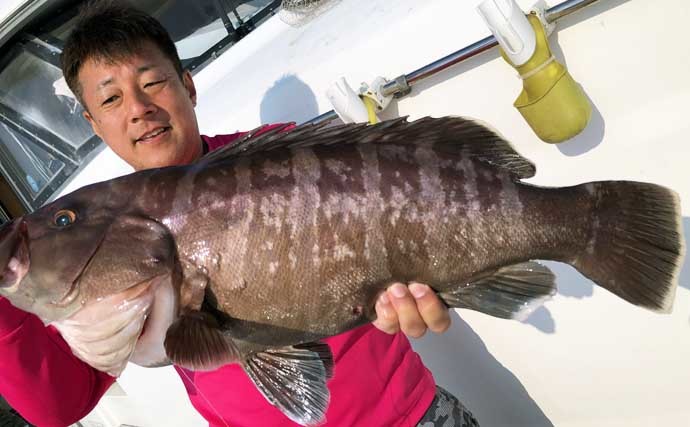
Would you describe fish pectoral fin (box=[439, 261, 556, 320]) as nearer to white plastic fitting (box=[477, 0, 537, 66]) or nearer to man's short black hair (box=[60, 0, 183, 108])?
white plastic fitting (box=[477, 0, 537, 66])

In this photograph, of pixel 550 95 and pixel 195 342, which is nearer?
pixel 195 342

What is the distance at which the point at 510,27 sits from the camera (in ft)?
5.78

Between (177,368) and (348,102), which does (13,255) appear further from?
(348,102)

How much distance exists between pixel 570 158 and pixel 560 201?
73cm

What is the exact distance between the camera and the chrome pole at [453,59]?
73.0 inches

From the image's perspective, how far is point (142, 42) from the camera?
84.9 inches

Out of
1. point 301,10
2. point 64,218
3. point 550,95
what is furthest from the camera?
point 301,10

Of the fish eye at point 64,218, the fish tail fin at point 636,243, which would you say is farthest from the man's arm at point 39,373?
the fish tail fin at point 636,243

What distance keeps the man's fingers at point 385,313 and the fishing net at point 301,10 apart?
1.83 meters

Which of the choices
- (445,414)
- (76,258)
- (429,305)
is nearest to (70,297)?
(76,258)

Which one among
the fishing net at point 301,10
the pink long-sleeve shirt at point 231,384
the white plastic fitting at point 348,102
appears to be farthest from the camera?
the fishing net at point 301,10

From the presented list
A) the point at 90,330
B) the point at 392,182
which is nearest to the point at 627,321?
the point at 392,182

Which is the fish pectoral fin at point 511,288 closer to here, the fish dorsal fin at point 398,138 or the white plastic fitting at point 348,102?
the fish dorsal fin at point 398,138

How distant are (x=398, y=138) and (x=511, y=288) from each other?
0.60 m
